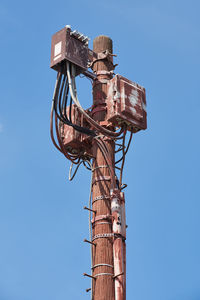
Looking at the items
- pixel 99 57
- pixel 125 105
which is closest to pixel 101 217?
pixel 125 105

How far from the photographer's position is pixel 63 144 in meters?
29.2

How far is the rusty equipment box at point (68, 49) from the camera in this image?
90.1ft

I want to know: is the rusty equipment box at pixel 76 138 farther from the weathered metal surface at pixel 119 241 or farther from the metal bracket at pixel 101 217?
the metal bracket at pixel 101 217

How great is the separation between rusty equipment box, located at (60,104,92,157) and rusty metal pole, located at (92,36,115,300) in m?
0.81

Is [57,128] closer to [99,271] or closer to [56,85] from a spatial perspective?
[56,85]

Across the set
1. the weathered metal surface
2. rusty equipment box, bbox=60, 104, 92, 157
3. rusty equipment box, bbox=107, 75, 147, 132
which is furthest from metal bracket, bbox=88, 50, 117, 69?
the weathered metal surface

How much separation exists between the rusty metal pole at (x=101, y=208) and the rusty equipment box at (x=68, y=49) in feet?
7.32

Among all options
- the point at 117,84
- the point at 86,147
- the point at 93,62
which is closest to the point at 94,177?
the point at 86,147

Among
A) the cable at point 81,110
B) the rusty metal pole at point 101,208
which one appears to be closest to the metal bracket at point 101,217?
the rusty metal pole at point 101,208

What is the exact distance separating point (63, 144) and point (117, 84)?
425 cm

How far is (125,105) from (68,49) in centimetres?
379

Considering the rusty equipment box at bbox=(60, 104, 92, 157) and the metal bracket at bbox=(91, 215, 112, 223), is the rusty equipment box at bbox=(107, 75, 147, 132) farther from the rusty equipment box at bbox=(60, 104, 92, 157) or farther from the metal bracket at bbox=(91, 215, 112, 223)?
the metal bracket at bbox=(91, 215, 112, 223)

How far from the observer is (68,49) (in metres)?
27.5

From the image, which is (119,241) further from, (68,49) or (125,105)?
(68,49)
